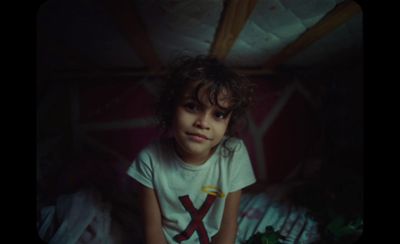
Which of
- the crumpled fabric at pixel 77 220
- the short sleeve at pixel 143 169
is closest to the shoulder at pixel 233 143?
the short sleeve at pixel 143 169

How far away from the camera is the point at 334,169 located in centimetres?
82

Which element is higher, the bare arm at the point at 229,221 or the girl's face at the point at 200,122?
the girl's face at the point at 200,122

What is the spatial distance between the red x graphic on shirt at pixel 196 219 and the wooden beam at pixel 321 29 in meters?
0.28

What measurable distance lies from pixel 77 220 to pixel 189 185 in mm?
222

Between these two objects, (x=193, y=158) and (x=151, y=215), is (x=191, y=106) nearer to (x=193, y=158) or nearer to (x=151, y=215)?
(x=193, y=158)

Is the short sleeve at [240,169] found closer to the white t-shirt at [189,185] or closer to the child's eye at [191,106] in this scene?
the white t-shirt at [189,185]

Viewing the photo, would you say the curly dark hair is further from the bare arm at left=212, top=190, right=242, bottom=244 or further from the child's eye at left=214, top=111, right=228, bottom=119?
the bare arm at left=212, top=190, right=242, bottom=244

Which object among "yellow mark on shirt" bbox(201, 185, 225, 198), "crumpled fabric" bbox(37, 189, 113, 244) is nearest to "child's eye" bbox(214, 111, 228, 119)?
"yellow mark on shirt" bbox(201, 185, 225, 198)

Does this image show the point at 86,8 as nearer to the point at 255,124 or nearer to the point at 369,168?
the point at 255,124

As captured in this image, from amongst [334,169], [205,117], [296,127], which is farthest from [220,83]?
[334,169]

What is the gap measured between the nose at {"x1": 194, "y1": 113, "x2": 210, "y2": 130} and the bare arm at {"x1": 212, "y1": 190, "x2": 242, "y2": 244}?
15cm

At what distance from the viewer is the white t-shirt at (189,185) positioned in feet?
2.47

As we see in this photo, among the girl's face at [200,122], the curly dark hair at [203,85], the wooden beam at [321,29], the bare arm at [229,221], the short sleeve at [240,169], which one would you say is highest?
the wooden beam at [321,29]

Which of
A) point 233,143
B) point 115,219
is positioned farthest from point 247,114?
point 115,219
